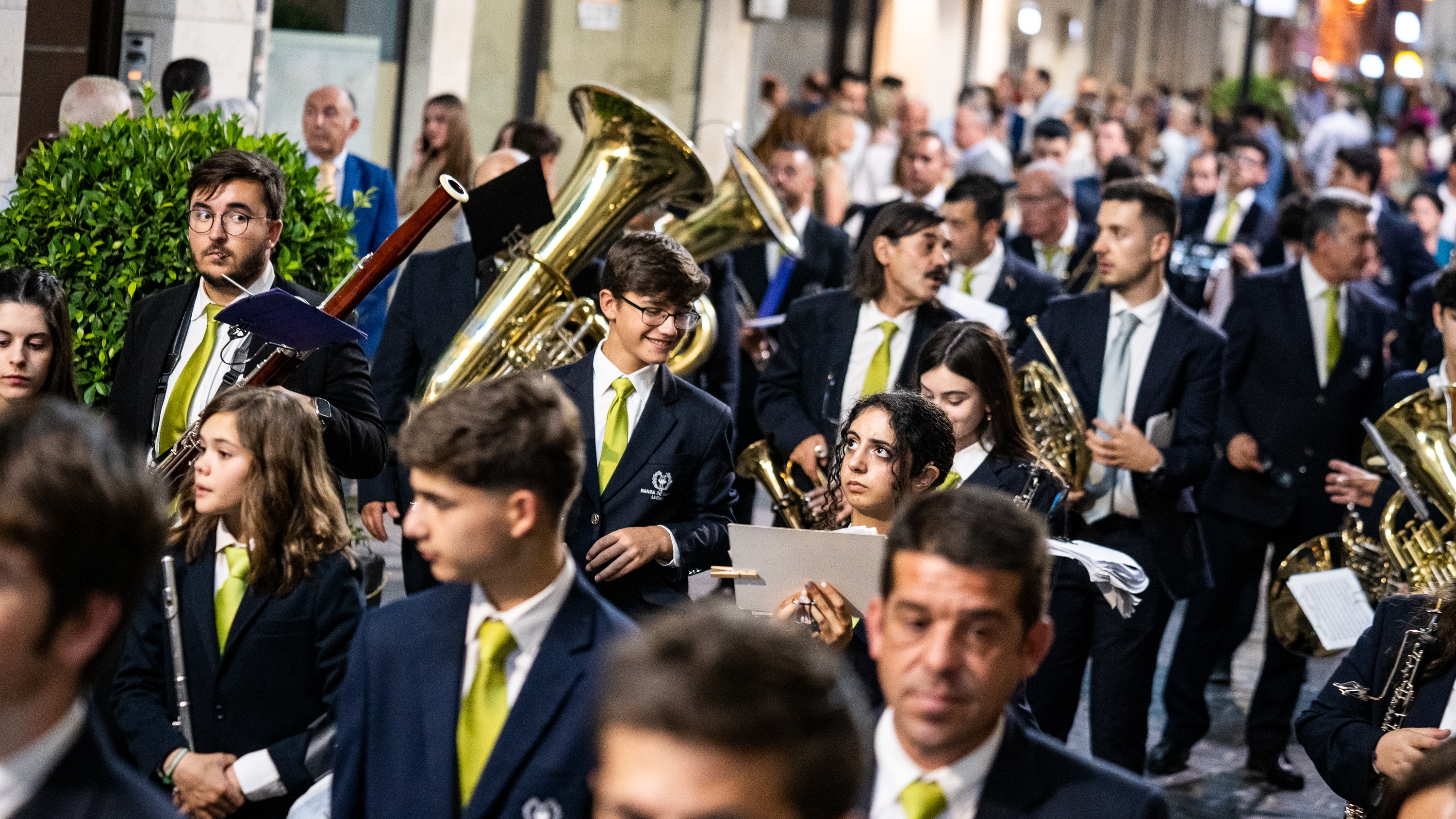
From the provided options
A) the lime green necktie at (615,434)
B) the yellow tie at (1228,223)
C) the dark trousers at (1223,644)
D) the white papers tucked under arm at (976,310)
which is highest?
the yellow tie at (1228,223)

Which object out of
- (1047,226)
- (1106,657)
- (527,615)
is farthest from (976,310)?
(527,615)

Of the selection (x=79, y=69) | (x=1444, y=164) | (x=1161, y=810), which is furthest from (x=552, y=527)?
(x=1444, y=164)

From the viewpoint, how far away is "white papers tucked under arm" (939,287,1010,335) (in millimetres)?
6277

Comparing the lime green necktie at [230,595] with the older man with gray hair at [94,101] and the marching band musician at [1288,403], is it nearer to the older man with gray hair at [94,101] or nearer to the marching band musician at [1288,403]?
the older man with gray hair at [94,101]

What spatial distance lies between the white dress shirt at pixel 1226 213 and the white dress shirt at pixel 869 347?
6.79m

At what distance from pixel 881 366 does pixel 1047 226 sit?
3578 mm

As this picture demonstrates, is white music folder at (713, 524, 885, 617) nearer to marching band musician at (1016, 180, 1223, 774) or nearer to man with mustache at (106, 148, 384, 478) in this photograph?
man with mustache at (106, 148, 384, 478)

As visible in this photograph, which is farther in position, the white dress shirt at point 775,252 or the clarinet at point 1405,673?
the white dress shirt at point 775,252

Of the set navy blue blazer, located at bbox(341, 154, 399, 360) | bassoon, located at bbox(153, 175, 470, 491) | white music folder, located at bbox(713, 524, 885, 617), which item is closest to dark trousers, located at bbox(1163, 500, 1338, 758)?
white music folder, located at bbox(713, 524, 885, 617)

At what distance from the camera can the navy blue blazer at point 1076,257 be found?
27.7 ft

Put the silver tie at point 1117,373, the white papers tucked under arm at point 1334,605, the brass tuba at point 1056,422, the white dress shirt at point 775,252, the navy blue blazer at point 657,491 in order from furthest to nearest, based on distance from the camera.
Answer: the white dress shirt at point 775,252
the silver tie at point 1117,373
the brass tuba at point 1056,422
the white papers tucked under arm at point 1334,605
the navy blue blazer at point 657,491

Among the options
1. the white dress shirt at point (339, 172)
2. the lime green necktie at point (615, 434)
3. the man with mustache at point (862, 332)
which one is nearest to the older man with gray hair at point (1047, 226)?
the man with mustache at point (862, 332)

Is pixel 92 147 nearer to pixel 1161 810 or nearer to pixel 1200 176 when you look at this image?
pixel 1161 810

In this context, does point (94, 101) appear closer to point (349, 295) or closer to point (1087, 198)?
point (349, 295)
